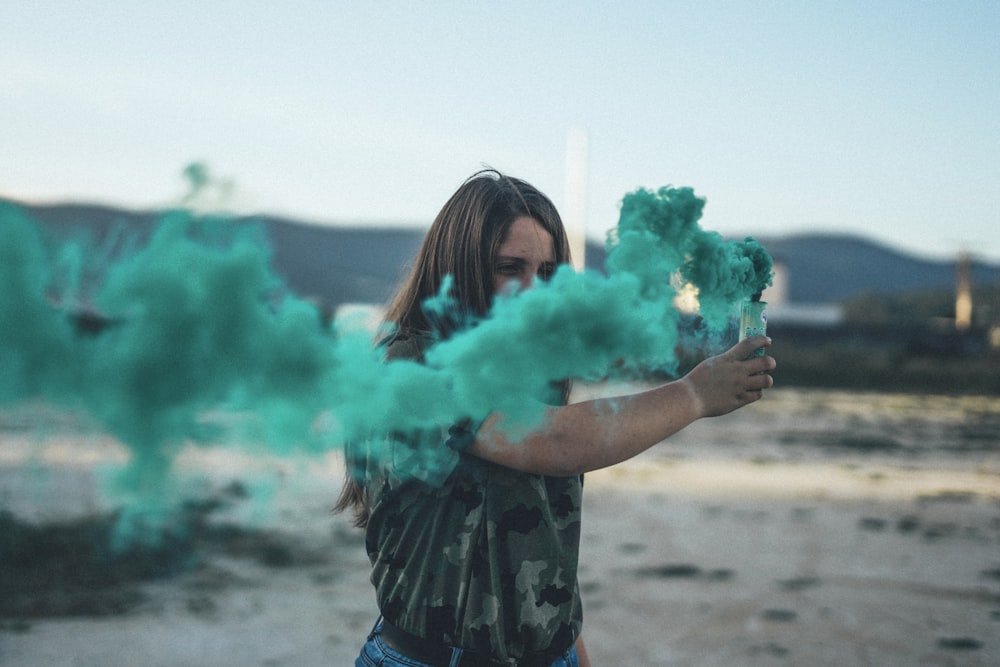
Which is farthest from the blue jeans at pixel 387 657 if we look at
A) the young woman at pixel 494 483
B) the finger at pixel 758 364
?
the finger at pixel 758 364

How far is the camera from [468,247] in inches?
62.6

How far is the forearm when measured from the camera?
1425 millimetres

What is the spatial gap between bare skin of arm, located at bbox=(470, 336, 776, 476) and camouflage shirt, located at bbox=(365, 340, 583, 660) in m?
0.12

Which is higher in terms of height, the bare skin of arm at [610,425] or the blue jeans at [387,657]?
the bare skin of arm at [610,425]

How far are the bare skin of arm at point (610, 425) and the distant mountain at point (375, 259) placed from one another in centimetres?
28

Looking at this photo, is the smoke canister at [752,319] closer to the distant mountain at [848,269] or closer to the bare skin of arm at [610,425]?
the bare skin of arm at [610,425]

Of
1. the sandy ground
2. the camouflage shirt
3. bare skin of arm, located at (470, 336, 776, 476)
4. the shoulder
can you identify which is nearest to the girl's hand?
bare skin of arm, located at (470, 336, 776, 476)

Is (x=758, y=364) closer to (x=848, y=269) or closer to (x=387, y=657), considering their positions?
(x=387, y=657)

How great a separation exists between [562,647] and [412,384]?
2.14ft

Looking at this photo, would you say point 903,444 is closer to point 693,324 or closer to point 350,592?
point 350,592

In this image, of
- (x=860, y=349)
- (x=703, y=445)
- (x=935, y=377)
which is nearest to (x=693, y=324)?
(x=703, y=445)

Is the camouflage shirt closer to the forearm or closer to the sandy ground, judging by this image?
the forearm

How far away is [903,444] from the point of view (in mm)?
11828

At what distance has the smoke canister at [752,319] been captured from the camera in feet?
5.25
